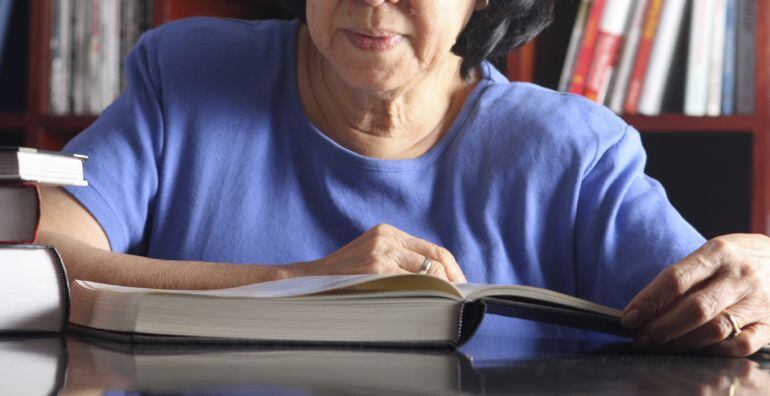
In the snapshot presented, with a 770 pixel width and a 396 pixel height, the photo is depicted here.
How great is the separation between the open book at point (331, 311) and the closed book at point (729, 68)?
1.23 metres

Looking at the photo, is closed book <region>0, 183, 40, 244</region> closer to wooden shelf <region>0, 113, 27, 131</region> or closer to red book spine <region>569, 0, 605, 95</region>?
red book spine <region>569, 0, 605, 95</region>

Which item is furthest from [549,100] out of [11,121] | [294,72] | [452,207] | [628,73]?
[11,121]

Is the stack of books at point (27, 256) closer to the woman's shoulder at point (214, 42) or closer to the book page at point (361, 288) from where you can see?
the book page at point (361, 288)

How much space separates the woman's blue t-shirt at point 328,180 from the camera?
4.59ft

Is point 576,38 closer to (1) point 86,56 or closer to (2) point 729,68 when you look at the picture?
(2) point 729,68

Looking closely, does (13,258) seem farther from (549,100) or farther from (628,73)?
(628,73)

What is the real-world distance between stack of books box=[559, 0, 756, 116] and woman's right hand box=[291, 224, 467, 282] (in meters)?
1.03

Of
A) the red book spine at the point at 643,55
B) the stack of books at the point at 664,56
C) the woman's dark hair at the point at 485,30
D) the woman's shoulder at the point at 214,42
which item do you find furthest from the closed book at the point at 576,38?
the woman's shoulder at the point at 214,42

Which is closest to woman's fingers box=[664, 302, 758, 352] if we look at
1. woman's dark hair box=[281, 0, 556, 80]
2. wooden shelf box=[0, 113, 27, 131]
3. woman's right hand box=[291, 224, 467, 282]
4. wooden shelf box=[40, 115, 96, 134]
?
woman's right hand box=[291, 224, 467, 282]

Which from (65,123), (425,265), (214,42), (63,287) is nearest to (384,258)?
(425,265)

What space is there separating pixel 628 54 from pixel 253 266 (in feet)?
3.84

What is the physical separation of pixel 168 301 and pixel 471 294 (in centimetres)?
24

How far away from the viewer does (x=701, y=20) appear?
1.94m

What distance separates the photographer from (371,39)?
133 centimetres
